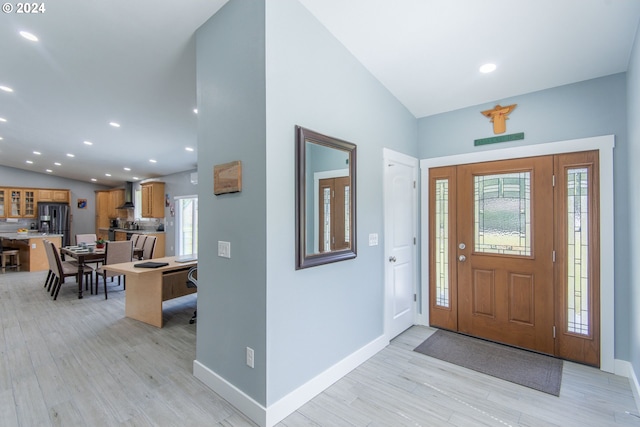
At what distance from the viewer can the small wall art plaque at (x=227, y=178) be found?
2.06 meters

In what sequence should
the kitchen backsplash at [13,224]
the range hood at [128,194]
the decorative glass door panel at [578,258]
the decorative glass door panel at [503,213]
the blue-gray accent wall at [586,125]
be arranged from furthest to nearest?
the range hood at [128,194], the kitchen backsplash at [13,224], the decorative glass door panel at [503,213], the decorative glass door panel at [578,258], the blue-gray accent wall at [586,125]

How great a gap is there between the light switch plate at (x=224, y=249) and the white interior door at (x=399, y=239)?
170 centimetres

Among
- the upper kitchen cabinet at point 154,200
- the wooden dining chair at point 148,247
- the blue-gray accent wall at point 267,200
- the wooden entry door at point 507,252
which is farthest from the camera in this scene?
the upper kitchen cabinet at point 154,200

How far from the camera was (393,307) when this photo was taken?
3.29m

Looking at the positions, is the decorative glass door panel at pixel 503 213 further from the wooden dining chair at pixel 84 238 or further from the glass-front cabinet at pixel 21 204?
the glass-front cabinet at pixel 21 204

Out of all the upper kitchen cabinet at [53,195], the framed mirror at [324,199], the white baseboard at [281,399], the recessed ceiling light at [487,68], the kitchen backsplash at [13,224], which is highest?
the recessed ceiling light at [487,68]

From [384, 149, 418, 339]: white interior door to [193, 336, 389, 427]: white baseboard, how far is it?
2.56ft

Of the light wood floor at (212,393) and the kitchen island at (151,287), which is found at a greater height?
the kitchen island at (151,287)

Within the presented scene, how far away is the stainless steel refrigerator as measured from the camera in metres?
9.36

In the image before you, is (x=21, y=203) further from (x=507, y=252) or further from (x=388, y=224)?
(x=507, y=252)

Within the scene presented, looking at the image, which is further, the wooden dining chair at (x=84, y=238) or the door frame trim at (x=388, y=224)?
the wooden dining chair at (x=84, y=238)

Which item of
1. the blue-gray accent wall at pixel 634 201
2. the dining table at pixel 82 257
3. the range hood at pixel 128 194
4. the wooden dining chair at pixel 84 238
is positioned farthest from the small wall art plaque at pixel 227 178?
the range hood at pixel 128 194

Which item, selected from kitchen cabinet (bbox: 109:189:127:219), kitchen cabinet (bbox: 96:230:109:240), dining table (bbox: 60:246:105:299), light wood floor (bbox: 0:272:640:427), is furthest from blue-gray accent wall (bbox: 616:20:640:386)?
kitchen cabinet (bbox: 96:230:109:240)

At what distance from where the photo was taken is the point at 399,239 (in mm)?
3436
